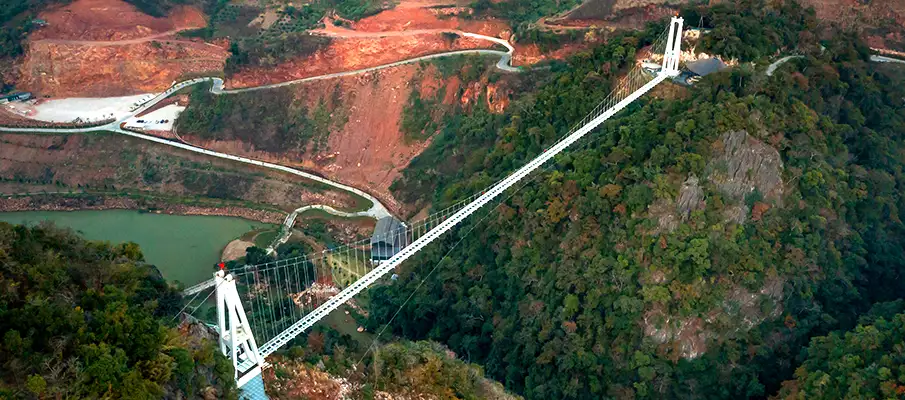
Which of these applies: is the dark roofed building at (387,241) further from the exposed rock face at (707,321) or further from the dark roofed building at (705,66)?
the dark roofed building at (705,66)

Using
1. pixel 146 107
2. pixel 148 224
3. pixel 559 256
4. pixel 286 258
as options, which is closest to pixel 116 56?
pixel 146 107

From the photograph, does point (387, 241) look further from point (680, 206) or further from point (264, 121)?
point (264, 121)

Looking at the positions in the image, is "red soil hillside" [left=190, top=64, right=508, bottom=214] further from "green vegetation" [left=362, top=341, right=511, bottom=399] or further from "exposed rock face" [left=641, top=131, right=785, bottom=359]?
"green vegetation" [left=362, top=341, right=511, bottom=399]

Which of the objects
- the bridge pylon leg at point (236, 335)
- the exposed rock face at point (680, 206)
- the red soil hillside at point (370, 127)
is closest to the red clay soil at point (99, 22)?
the red soil hillside at point (370, 127)

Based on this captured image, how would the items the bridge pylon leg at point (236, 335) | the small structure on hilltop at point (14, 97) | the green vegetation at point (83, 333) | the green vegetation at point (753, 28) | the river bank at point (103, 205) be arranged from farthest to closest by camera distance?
the small structure on hilltop at point (14, 97) < the river bank at point (103, 205) < the green vegetation at point (753, 28) < the bridge pylon leg at point (236, 335) < the green vegetation at point (83, 333)

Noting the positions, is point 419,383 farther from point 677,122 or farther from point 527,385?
point 677,122

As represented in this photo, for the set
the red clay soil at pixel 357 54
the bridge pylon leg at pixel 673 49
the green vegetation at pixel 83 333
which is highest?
the bridge pylon leg at pixel 673 49

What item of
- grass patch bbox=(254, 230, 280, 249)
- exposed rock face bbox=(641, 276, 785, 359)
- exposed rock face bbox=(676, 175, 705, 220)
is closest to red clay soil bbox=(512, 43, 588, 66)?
grass patch bbox=(254, 230, 280, 249)
